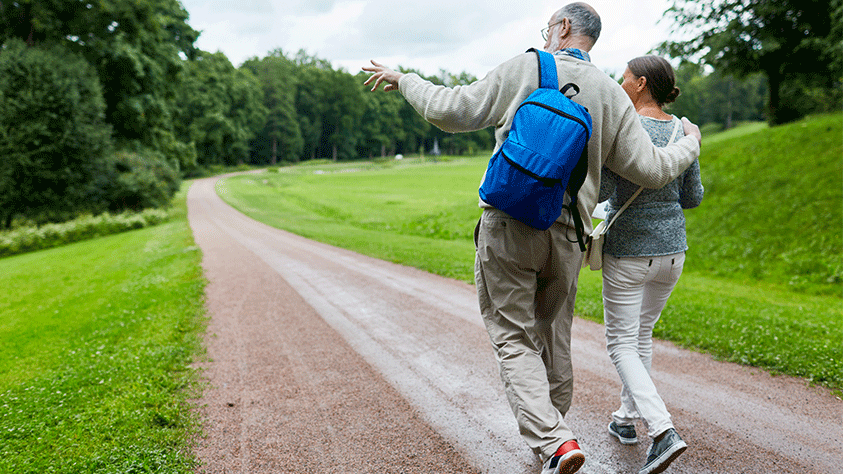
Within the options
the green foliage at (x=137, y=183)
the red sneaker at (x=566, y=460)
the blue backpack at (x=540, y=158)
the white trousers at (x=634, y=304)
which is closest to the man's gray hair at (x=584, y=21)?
the blue backpack at (x=540, y=158)

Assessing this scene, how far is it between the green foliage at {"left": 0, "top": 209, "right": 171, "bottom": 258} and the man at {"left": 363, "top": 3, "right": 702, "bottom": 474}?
2223 centimetres

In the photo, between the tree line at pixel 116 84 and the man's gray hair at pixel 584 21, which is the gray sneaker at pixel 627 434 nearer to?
the man's gray hair at pixel 584 21

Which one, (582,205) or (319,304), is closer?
(582,205)

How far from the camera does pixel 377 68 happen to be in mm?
2719

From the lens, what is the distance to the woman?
2641 millimetres

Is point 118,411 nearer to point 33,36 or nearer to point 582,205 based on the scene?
point 582,205

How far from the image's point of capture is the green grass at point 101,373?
303 cm

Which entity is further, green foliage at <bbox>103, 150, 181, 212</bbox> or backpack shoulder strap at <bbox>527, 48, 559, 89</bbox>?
green foliage at <bbox>103, 150, 181, 212</bbox>

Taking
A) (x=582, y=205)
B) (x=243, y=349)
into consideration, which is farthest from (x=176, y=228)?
(x=582, y=205)

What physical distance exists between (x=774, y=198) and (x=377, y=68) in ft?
40.7

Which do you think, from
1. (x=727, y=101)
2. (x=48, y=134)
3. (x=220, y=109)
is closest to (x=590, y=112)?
(x=48, y=134)

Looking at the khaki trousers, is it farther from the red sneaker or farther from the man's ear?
the man's ear

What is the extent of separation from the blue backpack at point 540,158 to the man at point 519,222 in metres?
0.13

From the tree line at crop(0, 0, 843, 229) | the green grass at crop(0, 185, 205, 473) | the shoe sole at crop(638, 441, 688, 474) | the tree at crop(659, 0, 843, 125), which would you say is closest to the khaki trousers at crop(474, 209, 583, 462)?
the shoe sole at crop(638, 441, 688, 474)
